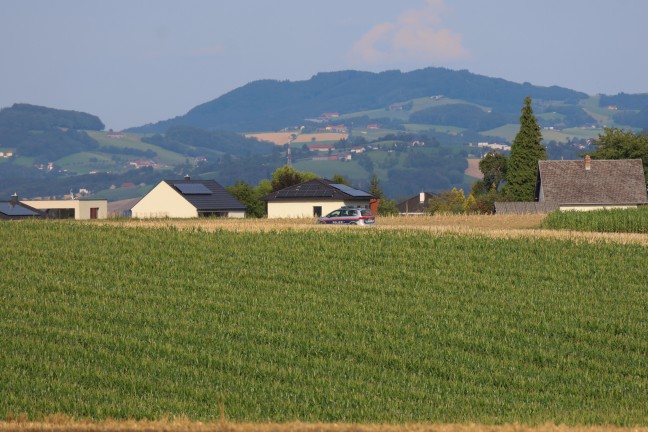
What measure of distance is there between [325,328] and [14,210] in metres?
102

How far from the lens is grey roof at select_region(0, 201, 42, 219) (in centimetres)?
12094

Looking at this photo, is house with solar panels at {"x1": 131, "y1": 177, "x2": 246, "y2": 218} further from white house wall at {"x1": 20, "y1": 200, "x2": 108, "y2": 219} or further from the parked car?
the parked car

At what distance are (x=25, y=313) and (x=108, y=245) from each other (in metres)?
13.4

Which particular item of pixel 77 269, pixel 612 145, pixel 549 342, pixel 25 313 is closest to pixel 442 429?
pixel 549 342

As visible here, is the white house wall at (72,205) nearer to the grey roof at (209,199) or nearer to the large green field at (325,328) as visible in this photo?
the grey roof at (209,199)

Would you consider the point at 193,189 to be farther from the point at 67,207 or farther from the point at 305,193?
the point at 67,207

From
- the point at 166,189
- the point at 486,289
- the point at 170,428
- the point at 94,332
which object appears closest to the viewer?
the point at 170,428

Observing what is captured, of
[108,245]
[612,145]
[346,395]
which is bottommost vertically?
[346,395]

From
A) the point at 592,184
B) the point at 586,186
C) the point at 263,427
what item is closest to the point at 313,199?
the point at 586,186

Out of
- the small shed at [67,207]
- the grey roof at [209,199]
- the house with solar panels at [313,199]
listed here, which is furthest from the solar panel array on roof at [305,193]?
the small shed at [67,207]

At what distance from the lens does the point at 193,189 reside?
113 m

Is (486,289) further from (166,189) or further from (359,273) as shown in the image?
(166,189)

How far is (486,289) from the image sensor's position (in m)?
35.1

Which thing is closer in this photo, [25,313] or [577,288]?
[25,313]
